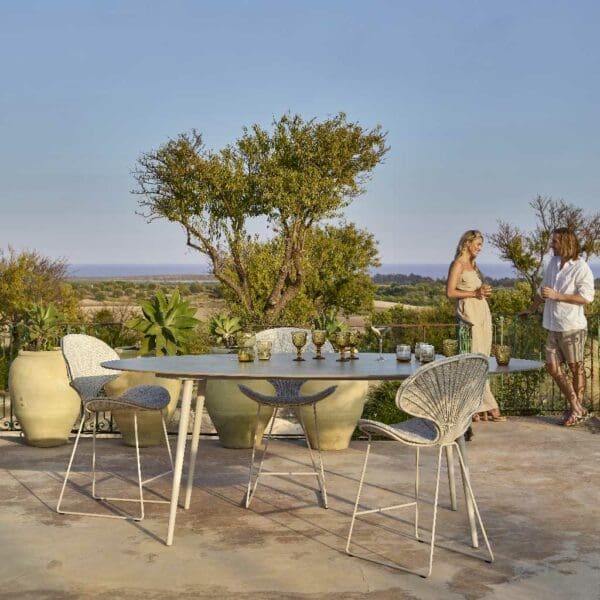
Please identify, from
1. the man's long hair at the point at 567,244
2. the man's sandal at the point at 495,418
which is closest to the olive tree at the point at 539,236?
the man's sandal at the point at 495,418

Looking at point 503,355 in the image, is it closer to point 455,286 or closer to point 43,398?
point 455,286

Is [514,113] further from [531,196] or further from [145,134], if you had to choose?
[145,134]

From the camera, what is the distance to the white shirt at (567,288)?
7.23 m

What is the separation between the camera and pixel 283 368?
4492 mm

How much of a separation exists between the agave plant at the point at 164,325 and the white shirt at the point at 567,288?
2.67 m

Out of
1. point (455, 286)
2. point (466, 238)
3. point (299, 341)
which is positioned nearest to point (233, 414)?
point (455, 286)

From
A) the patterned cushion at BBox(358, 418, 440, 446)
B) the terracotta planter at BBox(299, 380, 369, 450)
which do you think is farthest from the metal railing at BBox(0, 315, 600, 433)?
the patterned cushion at BBox(358, 418, 440, 446)

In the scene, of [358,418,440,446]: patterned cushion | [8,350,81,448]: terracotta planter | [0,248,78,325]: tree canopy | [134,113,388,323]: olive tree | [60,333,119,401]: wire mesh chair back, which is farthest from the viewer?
[134,113,388,323]: olive tree

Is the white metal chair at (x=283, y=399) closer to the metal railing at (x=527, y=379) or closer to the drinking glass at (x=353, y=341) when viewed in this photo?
the drinking glass at (x=353, y=341)

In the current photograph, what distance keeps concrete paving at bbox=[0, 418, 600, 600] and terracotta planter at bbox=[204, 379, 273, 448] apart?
1.09 ft

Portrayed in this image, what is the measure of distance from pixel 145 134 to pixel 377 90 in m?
6.02

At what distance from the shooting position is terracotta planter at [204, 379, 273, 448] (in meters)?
6.84

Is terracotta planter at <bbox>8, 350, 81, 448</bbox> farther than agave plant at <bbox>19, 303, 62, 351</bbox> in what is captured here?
No

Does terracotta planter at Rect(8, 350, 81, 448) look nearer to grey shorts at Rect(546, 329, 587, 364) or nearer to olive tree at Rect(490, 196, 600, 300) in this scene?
grey shorts at Rect(546, 329, 587, 364)
